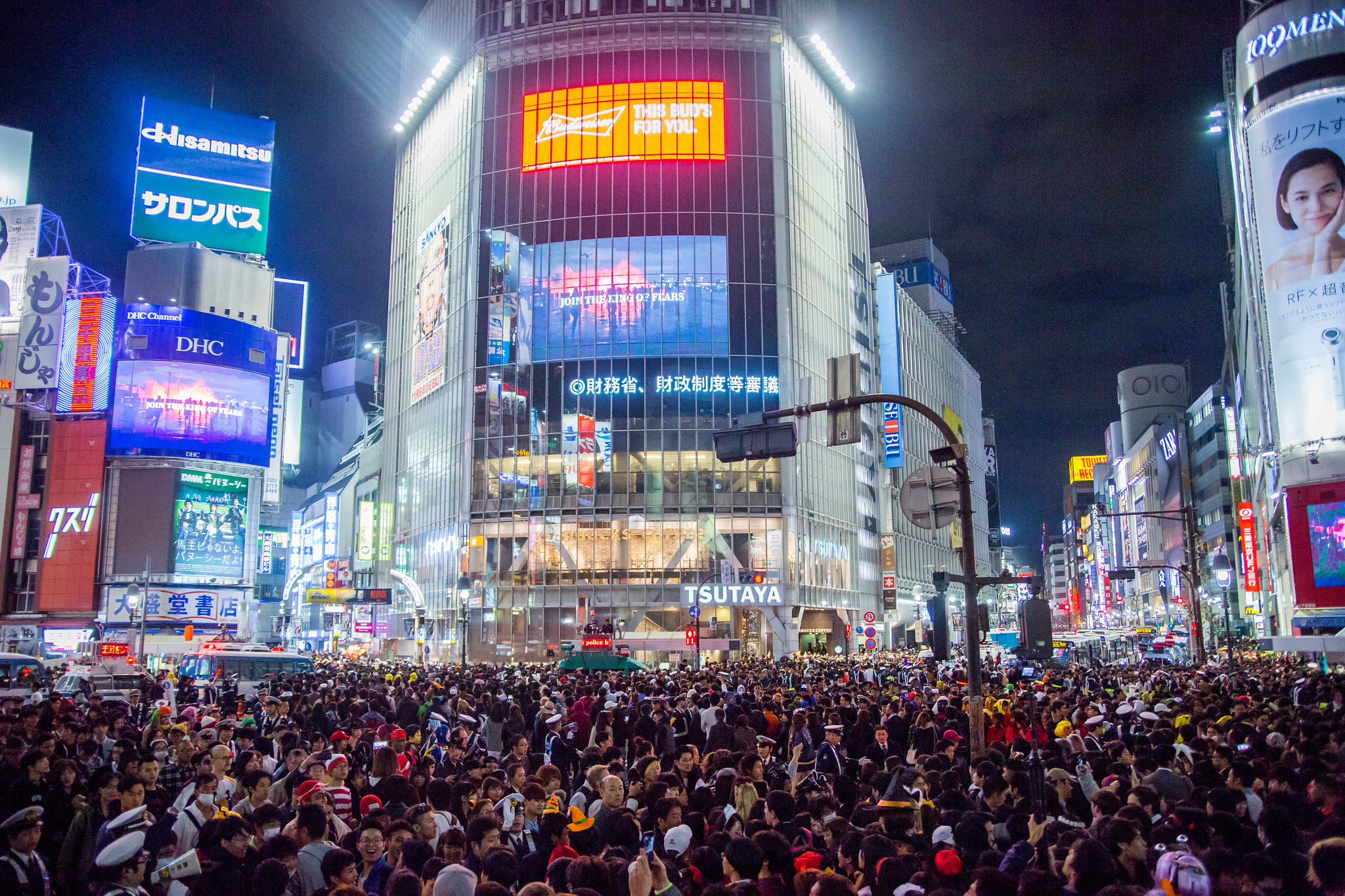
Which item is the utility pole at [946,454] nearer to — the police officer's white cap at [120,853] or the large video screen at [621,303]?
the police officer's white cap at [120,853]

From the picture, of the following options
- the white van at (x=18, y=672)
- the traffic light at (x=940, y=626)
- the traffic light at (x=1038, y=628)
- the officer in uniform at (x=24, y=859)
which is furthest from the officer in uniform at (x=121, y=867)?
the white van at (x=18, y=672)

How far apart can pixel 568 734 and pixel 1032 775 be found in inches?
408

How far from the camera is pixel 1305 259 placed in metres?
66.1

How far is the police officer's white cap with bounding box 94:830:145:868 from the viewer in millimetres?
6223

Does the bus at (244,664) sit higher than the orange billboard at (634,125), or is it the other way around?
the orange billboard at (634,125)

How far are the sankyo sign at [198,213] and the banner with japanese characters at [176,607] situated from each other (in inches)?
1315

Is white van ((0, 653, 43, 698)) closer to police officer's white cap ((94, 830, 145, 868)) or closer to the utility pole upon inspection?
the utility pole

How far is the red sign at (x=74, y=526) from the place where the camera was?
287 ft

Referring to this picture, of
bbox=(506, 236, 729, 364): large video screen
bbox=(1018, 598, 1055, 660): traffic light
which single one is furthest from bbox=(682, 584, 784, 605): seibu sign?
bbox=(1018, 598, 1055, 660): traffic light

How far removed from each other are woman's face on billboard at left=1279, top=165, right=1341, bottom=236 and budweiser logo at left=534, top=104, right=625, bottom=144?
158 feet

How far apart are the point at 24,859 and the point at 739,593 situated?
66.5m

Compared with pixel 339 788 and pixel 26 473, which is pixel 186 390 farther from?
pixel 339 788


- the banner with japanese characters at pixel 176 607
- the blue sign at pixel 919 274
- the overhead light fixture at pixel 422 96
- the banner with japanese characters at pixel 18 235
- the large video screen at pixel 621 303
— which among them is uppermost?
the blue sign at pixel 919 274

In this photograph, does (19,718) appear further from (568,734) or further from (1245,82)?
(1245,82)
